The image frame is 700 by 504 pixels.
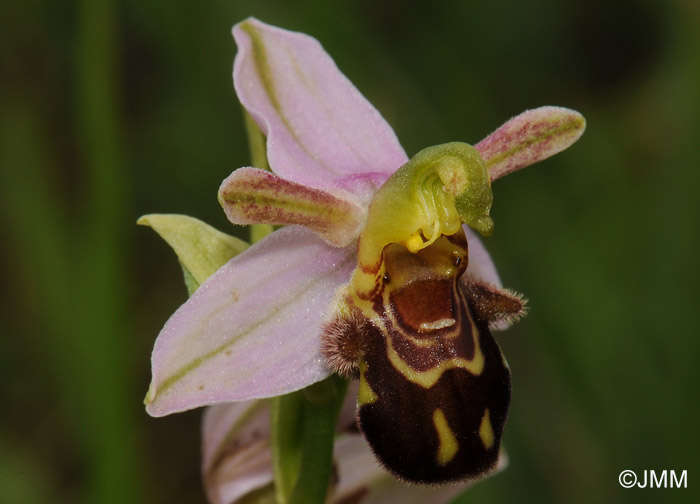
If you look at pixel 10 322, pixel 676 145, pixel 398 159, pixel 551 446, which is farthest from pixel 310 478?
pixel 10 322

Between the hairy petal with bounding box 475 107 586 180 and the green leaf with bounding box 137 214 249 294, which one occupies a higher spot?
the green leaf with bounding box 137 214 249 294

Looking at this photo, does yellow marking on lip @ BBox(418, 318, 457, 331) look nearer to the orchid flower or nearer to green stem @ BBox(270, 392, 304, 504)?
the orchid flower

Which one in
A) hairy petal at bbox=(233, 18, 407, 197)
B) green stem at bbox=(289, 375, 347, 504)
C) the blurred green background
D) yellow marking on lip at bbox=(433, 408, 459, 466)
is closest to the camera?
yellow marking on lip at bbox=(433, 408, 459, 466)

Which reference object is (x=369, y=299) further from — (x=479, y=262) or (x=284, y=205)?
(x=479, y=262)

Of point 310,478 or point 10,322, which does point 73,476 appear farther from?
point 310,478

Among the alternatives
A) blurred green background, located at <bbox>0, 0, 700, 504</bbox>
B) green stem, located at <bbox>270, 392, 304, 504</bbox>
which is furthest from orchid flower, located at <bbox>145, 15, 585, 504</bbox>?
blurred green background, located at <bbox>0, 0, 700, 504</bbox>

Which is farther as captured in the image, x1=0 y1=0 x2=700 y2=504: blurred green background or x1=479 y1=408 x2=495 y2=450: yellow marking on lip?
x1=0 y1=0 x2=700 y2=504: blurred green background

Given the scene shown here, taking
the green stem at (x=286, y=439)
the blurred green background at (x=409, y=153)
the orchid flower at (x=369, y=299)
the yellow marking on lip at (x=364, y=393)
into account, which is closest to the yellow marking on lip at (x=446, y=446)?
the orchid flower at (x=369, y=299)
